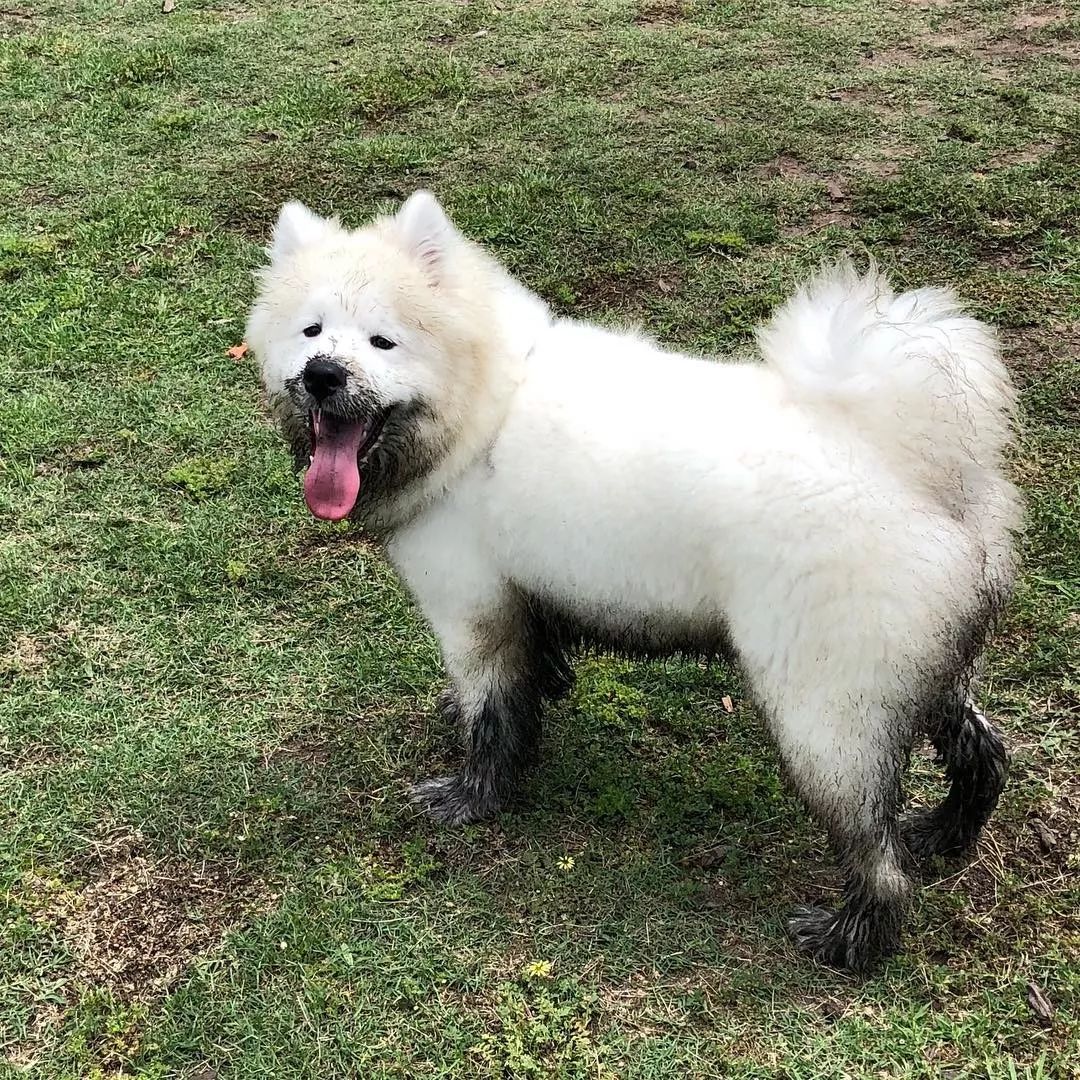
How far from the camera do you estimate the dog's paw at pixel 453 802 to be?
127 inches

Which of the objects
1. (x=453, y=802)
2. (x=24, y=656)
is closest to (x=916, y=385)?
(x=453, y=802)

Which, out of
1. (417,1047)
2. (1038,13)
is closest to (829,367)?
(417,1047)

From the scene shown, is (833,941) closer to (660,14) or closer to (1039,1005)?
(1039,1005)

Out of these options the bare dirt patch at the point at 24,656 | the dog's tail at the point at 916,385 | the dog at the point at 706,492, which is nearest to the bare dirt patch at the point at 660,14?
the dog at the point at 706,492

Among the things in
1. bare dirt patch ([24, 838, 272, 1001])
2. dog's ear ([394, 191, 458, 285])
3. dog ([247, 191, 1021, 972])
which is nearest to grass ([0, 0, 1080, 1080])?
bare dirt patch ([24, 838, 272, 1001])

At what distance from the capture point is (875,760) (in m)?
2.40

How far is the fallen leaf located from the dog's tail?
108cm

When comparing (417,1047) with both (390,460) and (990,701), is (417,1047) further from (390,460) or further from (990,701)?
(990,701)

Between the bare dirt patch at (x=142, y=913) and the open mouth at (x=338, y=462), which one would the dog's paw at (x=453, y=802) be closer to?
the bare dirt patch at (x=142, y=913)

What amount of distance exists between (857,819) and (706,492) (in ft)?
2.80

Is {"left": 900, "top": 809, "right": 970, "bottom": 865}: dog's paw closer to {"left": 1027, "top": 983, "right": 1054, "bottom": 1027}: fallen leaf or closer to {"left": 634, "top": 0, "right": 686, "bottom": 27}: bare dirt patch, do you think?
{"left": 1027, "top": 983, "right": 1054, "bottom": 1027}: fallen leaf

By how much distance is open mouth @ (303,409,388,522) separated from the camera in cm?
269

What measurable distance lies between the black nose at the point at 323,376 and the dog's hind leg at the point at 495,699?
0.73 meters

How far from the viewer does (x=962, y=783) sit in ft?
9.47
